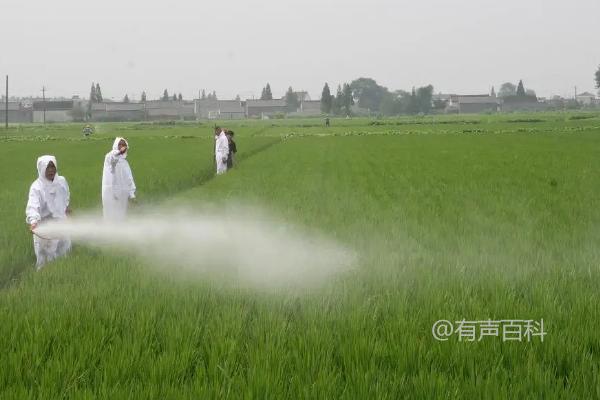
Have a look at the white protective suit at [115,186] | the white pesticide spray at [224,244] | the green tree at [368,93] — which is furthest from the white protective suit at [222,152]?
the green tree at [368,93]

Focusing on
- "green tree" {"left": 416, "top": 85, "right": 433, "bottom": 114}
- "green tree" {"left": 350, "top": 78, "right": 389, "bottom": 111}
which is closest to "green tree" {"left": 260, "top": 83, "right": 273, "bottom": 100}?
"green tree" {"left": 350, "top": 78, "right": 389, "bottom": 111}

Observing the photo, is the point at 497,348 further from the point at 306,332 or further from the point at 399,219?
the point at 399,219

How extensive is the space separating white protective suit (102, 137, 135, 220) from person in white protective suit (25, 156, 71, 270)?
6.84 feet

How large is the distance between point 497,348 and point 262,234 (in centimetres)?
458

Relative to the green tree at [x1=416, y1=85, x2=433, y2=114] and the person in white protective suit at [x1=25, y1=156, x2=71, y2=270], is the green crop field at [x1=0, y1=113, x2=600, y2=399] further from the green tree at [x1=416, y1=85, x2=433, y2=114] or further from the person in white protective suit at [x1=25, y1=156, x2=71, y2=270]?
the green tree at [x1=416, y1=85, x2=433, y2=114]

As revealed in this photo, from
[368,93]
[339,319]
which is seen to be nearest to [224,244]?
[339,319]

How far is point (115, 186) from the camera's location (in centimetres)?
856

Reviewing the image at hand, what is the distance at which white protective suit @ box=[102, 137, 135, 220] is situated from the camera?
850 centimetres

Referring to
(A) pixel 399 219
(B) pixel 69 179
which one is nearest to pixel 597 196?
(A) pixel 399 219

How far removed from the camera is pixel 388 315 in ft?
12.4

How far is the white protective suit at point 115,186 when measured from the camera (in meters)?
8.50

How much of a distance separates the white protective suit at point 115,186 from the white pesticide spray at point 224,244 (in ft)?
0.60

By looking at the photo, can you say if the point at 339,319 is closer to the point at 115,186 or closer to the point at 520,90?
the point at 115,186

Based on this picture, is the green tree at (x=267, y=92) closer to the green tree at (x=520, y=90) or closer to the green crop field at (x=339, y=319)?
the green tree at (x=520, y=90)
